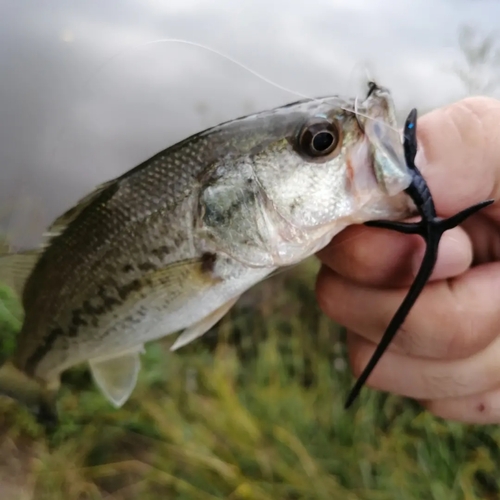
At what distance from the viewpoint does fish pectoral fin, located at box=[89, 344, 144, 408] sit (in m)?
0.66

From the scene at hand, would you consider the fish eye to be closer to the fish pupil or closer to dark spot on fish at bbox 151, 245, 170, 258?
the fish pupil

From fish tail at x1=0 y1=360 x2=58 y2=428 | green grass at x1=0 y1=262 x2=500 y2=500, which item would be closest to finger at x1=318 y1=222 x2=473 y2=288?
fish tail at x1=0 y1=360 x2=58 y2=428

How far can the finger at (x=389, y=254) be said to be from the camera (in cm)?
61

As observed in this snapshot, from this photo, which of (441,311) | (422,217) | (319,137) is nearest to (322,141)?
(319,137)

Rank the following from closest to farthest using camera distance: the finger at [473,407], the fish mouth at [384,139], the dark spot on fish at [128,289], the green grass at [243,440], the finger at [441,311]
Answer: the fish mouth at [384,139] → the dark spot on fish at [128,289] → the finger at [441,311] → the finger at [473,407] → the green grass at [243,440]

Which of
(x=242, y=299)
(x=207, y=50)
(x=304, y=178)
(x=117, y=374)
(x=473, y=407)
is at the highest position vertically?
(x=207, y=50)

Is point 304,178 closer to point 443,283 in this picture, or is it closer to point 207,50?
point 207,50

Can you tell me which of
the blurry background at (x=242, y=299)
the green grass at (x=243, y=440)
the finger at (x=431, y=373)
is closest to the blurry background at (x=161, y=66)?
the blurry background at (x=242, y=299)

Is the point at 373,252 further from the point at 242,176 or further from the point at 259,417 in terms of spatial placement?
the point at 259,417

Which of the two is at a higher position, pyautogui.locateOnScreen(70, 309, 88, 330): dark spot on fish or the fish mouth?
the fish mouth

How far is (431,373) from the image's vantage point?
80cm

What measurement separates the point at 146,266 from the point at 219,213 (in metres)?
0.10

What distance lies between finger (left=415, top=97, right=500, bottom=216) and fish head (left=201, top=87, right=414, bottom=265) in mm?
116

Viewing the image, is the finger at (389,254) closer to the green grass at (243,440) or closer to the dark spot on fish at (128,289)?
the dark spot on fish at (128,289)
